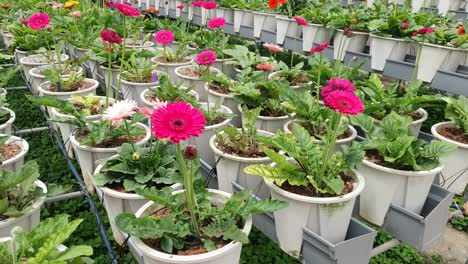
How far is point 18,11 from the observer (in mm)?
5941

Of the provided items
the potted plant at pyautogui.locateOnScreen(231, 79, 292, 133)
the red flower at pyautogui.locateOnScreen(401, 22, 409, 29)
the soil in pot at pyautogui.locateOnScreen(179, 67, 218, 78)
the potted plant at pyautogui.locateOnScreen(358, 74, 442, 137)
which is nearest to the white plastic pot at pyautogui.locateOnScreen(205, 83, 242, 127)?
the potted plant at pyautogui.locateOnScreen(231, 79, 292, 133)

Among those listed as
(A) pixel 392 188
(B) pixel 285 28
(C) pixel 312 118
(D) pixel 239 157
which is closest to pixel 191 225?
(D) pixel 239 157

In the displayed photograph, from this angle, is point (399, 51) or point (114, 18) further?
point (114, 18)

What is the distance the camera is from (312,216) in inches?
61.4

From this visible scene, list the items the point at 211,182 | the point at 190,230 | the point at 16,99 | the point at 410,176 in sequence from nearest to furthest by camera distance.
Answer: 1. the point at 190,230
2. the point at 410,176
3. the point at 211,182
4. the point at 16,99

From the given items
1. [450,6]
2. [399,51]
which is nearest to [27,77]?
[399,51]

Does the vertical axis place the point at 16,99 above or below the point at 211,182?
below

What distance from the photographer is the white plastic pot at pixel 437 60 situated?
2.72 meters

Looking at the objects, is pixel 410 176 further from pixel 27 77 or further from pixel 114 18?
pixel 114 18

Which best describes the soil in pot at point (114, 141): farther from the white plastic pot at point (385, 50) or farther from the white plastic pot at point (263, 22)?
the white plastic pot at point (263, 22)

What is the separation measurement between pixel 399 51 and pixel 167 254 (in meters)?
2.52

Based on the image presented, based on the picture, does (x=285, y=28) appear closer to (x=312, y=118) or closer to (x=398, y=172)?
(x=312, y=118)

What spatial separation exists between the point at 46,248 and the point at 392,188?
1.40 metres

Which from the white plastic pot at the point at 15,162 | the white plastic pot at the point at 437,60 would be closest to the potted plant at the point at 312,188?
the white plastic pot at the point at 15,162
